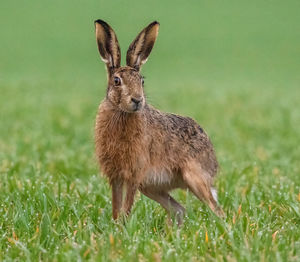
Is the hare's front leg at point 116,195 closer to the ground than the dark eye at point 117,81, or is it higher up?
closer to the ground

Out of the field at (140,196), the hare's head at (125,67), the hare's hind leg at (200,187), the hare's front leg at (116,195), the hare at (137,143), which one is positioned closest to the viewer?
the field at (140,196)

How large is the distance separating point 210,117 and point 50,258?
8273mm

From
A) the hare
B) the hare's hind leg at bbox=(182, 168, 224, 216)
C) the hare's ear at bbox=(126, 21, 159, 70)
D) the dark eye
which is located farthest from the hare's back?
the dark eye

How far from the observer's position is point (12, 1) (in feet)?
122

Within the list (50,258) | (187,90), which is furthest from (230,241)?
(187,90)

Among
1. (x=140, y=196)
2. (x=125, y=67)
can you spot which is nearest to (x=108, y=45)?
(x=125, y=67)

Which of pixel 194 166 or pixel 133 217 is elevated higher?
pixel 194 166

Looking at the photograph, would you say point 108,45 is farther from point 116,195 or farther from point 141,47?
point 116,195

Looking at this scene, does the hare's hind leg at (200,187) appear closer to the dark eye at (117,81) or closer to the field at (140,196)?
the field at (140,196)

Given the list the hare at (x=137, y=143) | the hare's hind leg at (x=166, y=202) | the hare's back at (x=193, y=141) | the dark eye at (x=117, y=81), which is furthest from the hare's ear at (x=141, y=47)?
the hare's hind leg at (x=166, y=202)

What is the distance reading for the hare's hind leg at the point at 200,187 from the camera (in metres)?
5.42

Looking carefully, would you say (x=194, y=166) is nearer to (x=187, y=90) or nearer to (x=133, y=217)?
(x=133, y=217)

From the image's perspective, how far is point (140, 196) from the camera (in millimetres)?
5977

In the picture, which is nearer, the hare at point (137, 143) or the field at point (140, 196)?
the field at point (140, 196)
